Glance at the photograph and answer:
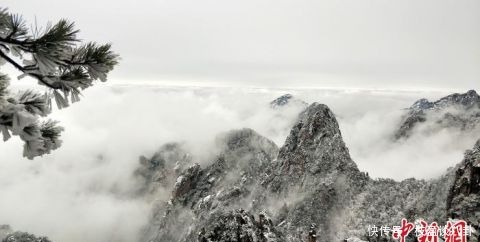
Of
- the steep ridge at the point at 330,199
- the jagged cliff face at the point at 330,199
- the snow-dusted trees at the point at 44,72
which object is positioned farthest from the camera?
the steep ridge at the point at 330,199

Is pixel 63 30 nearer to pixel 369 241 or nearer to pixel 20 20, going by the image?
pixel 20 20

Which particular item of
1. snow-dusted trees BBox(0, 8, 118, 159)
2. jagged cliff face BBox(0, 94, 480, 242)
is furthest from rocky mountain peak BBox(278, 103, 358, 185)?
snow-dusted trees BBox(0, 8, 118, 159)

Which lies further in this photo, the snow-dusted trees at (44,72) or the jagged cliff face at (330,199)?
the jagged cliff face at (330,199)

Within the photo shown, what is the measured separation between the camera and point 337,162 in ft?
545

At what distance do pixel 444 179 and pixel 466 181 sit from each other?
2739 centimetres

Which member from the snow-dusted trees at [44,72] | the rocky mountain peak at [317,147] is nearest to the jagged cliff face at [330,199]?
the rocky mountain peak at [317,147]

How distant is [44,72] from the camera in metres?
7.90

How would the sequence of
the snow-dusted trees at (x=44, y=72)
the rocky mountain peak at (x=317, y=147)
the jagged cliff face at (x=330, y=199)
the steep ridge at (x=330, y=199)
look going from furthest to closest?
the rocky mountain peak at (x=317, y=147)
the steep ridge at (x=330, y=199)
the jagged cliff face at (x=330, y=199)
the snow-dusted trees at (x=44, y=72)

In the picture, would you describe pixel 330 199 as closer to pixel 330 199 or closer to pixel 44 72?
pixel 330 199

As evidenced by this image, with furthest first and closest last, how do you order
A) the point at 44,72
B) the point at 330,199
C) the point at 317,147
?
1. the point at 317,147
2. the point at 330,199
3. the point at 44,72

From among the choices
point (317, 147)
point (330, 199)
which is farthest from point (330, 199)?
point (317, 147)

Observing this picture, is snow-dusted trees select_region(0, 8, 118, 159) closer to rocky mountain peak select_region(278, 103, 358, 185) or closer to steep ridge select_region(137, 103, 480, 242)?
steep ridge select_region(137, 103, 480, 242)

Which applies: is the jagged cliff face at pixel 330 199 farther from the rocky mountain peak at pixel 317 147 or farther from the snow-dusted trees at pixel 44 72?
the snow-dusted trees at pixel 44 72

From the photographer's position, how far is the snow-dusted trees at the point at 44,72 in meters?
7.65
